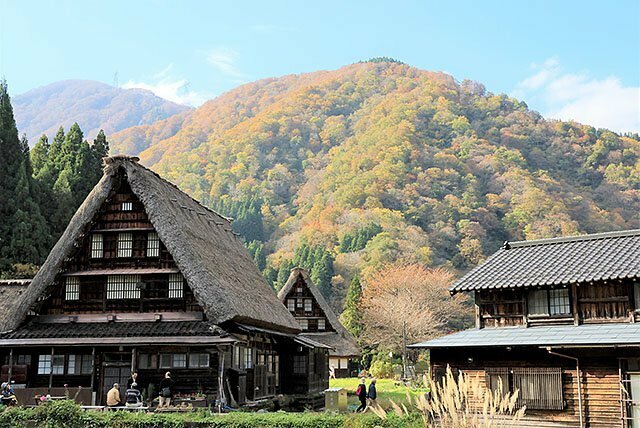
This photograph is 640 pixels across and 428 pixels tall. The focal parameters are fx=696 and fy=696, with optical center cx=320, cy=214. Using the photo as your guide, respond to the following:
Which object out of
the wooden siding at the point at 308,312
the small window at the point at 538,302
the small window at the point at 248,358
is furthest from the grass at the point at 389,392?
the small window at the point at 538,302

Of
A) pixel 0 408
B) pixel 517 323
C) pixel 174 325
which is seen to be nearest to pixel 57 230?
pixel 174 325

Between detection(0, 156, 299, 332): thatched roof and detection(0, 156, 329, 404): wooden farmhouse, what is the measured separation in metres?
0.04

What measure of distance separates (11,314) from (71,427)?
840 centimetres

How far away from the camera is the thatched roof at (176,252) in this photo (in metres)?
22.3

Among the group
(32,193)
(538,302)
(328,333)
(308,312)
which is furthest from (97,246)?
(328,333)

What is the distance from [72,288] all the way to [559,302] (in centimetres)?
1602

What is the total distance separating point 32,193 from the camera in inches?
1569

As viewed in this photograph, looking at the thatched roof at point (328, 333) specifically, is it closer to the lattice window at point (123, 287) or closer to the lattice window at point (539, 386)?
the lattice window at point (123, 287)

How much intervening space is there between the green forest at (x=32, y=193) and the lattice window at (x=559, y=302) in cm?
2555

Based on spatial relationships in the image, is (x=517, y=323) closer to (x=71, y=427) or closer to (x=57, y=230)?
(x=71, y=427)

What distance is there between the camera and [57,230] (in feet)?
137

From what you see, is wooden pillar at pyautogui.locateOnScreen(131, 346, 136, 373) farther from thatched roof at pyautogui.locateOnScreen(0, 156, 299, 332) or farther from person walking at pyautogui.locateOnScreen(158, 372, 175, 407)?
thatched roof at pyautogui.locateOnScreen(0, 156, 299, 332)

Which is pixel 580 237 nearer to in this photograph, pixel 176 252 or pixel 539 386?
pixel 539 386

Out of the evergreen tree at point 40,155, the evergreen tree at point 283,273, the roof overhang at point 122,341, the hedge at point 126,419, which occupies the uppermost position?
the evergreen tree at point 40,155
